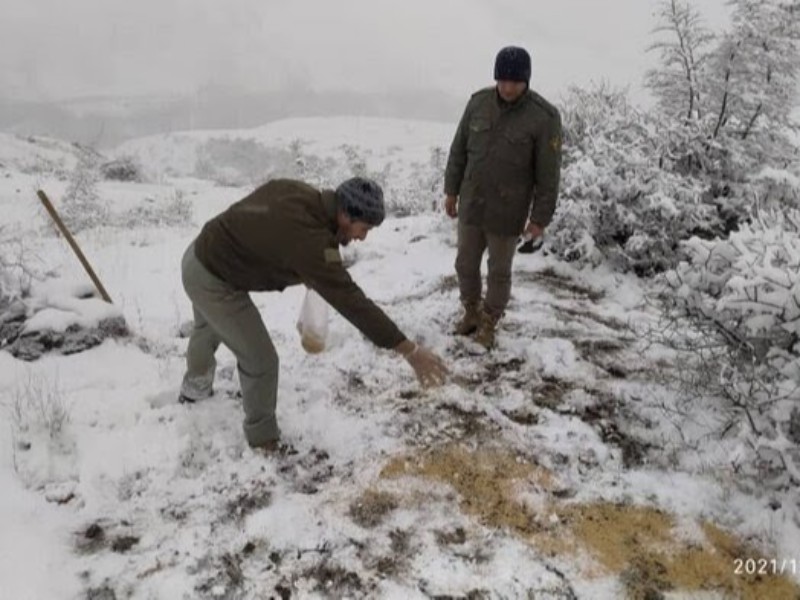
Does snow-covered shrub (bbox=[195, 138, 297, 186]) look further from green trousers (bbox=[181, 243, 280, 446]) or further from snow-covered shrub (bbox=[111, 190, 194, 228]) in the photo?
green trousers (bbox=[181, 243, 280, 446])

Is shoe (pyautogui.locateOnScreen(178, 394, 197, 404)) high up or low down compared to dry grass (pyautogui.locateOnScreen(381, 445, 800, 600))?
down

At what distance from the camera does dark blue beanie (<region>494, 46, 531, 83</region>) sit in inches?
181

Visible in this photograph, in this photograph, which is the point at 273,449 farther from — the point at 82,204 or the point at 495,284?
the point at 82,204

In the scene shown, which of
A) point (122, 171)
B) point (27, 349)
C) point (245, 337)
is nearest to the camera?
point (245, 337)

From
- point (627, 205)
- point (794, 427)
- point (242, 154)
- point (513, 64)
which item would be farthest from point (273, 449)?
point (242, 154)

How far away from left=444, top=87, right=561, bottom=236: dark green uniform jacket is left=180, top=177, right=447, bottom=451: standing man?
5.66 ft

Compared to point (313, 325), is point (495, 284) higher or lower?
higher

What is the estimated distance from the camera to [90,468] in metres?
3.85

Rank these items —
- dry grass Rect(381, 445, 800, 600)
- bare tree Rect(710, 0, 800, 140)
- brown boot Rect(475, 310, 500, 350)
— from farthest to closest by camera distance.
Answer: bare tree Rect(710, 0, 800, 140)
brown boot Rect(475, 310, 500, 350)
dry grass Rect(381, 445, 800, 600)

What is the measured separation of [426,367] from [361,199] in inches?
36.1

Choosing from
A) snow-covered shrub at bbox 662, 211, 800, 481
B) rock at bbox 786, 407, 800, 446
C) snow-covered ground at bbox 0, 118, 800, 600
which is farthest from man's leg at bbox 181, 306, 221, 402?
rock at bbox 786, 407, 800, 446

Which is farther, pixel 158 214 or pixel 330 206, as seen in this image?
pixel 158 214

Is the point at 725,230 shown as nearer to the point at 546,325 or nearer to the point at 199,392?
the point at 546,325

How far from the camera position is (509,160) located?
496cm
